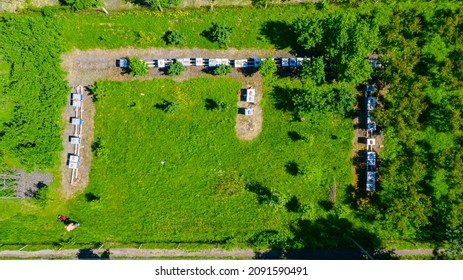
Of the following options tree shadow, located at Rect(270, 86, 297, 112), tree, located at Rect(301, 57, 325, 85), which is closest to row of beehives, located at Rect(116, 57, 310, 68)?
tree, located at Rect(301, 57, 325, 85)

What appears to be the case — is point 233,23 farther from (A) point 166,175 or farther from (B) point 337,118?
(A) point 166,175

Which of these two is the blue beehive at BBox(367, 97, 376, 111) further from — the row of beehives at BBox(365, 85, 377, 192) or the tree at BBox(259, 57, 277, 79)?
the tree at BBox(259, 57, 277, 79)

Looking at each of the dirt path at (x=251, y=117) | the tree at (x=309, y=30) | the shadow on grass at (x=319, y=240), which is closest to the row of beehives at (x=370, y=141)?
the shadow on grass at (x=319, y=240)

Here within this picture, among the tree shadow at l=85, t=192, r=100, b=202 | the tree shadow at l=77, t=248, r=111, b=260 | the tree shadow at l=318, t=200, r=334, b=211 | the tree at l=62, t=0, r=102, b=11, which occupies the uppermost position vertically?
the tree at l=62, t=0, r=102, b=11

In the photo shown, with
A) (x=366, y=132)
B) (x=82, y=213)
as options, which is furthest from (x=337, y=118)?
(x=82, y=213)

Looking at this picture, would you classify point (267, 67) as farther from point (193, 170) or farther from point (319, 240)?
point (319, 240)

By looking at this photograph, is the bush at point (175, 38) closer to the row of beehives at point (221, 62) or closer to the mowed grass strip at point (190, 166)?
the row of beehives at point (221, 62)

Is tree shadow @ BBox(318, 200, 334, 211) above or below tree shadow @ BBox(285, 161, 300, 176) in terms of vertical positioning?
below
